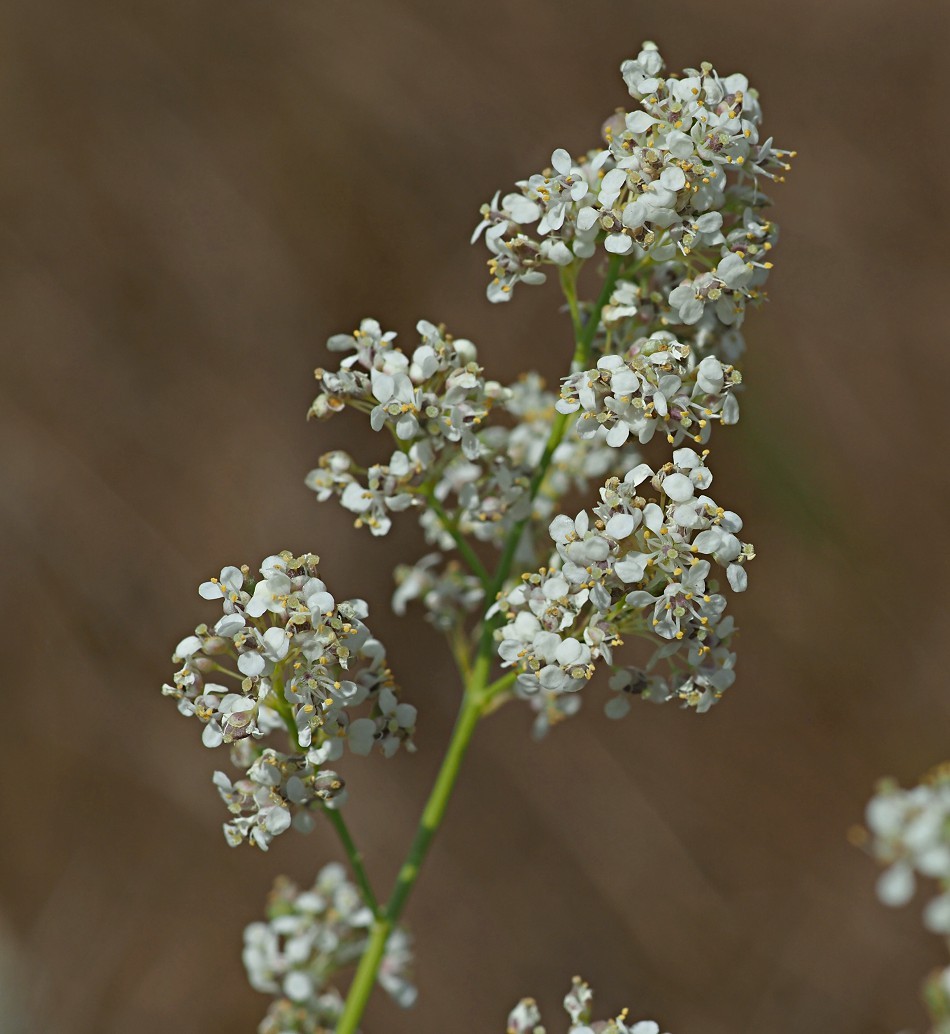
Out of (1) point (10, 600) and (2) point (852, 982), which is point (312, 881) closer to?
(1) point (10, 600)

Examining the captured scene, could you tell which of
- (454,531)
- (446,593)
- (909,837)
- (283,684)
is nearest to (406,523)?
(446,593)

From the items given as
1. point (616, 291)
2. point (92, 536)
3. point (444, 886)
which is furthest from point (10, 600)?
point (616, 291)

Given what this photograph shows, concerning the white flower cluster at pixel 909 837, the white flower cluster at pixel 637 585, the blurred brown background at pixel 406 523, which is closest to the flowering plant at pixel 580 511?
the white flower cluster at pixel 637 585

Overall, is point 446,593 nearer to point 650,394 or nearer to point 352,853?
point 352,853

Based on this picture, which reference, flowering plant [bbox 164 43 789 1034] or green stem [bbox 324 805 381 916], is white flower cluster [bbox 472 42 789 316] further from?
green stem [bbox 324 805 381 916]

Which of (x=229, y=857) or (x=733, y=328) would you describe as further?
(x=229, y=857)

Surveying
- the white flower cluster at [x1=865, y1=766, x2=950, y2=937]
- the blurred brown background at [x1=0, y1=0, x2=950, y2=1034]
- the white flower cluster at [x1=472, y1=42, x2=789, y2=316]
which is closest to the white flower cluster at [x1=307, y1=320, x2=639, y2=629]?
the white flower cluster at [x1=472, y1=42, x2=789, y2=316]

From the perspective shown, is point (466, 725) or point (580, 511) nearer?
point (580, 511)
